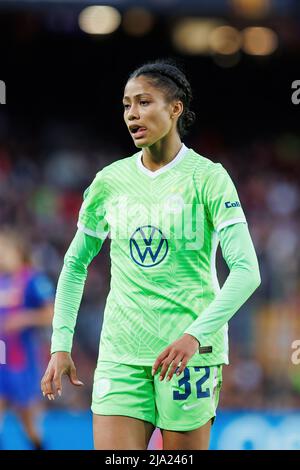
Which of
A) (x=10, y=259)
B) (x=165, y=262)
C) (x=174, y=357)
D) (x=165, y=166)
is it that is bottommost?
(x=174, y=357)

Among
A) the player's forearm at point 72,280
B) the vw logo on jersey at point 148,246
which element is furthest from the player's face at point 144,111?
the player's forearm at point 72,280

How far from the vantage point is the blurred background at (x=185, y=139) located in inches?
323

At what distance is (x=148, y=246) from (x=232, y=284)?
0.37 meters

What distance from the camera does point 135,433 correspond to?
3.52 meters

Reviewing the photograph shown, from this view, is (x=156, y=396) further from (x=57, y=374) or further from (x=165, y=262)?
(x=165, y=262)

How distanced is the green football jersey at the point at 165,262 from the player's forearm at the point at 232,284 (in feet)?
0.24

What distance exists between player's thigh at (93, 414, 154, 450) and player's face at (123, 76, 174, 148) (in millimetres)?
1038

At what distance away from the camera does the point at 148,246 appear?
3.61m

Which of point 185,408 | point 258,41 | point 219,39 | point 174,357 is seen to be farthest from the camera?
point 219,39

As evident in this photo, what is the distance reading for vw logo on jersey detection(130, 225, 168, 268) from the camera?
11.8 ft

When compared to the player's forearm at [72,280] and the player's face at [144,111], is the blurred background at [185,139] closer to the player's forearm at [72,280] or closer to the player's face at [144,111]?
the player's forearm at [72,280]

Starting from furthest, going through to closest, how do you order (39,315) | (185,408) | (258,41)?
(258,41) < (39,315) < (185,408)

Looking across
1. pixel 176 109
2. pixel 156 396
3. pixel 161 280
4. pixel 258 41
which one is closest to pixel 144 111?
pixel 176 109

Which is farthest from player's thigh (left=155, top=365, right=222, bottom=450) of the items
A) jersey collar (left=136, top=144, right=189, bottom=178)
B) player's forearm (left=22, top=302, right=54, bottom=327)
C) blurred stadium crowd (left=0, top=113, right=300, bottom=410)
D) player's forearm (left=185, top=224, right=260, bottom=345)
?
blurred stadium crowd (left=0, top=113, right=300, bottom=410)
